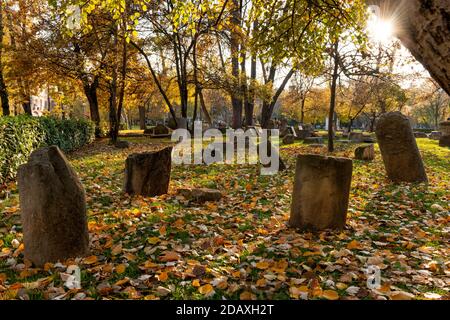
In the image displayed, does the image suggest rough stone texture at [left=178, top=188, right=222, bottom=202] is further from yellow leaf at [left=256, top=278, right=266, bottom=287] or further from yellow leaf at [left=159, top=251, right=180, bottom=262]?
yellow leaf at [left=256, top=278, right=266, bottom=287]

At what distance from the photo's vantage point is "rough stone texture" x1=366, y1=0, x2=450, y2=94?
7.44 feet

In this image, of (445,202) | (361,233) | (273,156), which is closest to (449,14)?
(361,233)

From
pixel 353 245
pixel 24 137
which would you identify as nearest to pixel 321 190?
pixel 353 245

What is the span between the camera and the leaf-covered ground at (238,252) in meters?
3.25

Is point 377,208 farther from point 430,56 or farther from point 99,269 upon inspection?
point 99,269

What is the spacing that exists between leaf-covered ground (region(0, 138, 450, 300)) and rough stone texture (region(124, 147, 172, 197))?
1.09ft

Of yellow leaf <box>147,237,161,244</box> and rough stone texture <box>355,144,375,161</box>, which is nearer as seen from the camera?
yellow leaf <box>147,237,161,244</box>

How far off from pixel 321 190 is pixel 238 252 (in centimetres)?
173

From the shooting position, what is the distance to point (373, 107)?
3284 cm

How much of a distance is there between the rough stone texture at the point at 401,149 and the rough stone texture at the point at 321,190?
453cm

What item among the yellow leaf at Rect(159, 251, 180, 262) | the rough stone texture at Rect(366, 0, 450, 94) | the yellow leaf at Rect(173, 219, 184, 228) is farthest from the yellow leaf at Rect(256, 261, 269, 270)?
the rough stone texture at Rect(366, 0, 450, 94)

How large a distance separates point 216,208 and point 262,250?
2.22m

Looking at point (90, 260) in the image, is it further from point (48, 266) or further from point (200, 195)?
point (200, 195)
